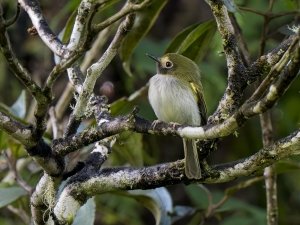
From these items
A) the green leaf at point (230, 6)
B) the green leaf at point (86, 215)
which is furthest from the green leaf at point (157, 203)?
the green leaf at point (230, 6)

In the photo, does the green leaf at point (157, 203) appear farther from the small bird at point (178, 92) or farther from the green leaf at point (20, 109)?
the green leaf at point (20, 109)

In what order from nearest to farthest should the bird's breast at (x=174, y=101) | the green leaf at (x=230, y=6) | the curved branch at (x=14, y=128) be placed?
the curved branch at (x=14, y=128) < the green leaf at (x=230, y=6) < the bird's breast at (x=174, y=101)

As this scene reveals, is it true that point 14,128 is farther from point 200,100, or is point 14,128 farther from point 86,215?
point 200,100

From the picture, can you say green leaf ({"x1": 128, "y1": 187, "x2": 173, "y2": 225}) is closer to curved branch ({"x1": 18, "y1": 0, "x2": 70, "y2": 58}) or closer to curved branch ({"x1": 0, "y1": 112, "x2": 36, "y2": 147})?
curved branch ({"x1": 18, "y1": 0, "x2": 70, "y2": 58})

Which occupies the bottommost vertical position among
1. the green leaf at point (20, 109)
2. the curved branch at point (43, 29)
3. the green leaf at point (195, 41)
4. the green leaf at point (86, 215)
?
the green leaf at point (86, 215)

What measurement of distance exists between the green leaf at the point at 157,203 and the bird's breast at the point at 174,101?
14.3 inches

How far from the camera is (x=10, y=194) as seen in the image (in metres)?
2.76

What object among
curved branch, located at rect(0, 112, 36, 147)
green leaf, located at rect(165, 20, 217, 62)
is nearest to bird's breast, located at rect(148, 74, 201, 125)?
green leaf, located at rect(165, 20, 217, 62)

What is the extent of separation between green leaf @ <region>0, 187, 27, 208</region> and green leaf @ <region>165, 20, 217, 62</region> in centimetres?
82

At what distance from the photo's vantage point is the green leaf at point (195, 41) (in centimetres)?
289

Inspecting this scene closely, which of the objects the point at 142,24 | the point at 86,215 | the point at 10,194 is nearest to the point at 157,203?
the point at 86,215

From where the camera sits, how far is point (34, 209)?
2.19 meters

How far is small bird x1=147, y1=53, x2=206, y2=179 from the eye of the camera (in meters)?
2.69

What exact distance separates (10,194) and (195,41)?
93 centimetres
